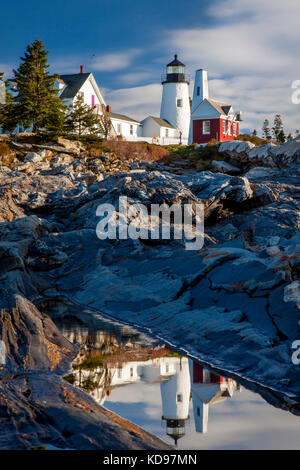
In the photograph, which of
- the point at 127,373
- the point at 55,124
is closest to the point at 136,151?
the point at 55,124

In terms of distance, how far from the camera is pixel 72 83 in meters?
55.0

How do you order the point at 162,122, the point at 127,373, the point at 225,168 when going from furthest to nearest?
the point at 162,122 → the point at 225,168 → the point at 127,373


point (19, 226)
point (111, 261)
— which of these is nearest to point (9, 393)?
point (111, 261)

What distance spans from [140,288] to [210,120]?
4948cm

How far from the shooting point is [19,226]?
51.7 ft

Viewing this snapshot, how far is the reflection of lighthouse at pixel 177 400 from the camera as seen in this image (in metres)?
6.10

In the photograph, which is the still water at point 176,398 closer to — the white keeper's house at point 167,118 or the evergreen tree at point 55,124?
the evergreen tree at point 55,124

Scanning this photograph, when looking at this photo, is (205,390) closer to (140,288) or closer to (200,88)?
(140,288)

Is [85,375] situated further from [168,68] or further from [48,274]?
[168,68]

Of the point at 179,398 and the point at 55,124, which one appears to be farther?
the point at 55,124

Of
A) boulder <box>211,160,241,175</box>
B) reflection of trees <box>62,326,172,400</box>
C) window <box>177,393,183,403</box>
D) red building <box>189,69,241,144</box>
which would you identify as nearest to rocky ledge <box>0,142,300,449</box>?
reflection of trees <box>62,326,172,400</box>

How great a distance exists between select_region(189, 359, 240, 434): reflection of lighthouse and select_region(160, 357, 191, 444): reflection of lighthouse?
106 millimetres

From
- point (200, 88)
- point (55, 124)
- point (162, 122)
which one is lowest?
point (55, 124)

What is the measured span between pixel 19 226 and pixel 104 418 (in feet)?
35.4
